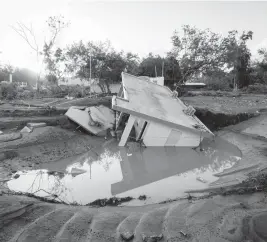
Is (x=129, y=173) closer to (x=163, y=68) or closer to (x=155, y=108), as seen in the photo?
(x=155, y=108)

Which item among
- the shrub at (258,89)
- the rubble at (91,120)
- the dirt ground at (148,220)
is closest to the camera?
the dirt ground at (148,220)

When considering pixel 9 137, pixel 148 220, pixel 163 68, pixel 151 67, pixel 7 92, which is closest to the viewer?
pixel 148 220

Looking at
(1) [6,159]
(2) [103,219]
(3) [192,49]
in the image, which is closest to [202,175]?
(2) [103,219]

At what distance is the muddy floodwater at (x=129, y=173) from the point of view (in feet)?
18.4

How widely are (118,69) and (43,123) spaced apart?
47.5 feet

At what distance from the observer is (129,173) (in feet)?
23.5

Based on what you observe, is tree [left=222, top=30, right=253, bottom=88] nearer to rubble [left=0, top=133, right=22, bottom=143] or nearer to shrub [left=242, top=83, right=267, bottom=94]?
shrub [left=242, top=83, right=267, bottom=94]

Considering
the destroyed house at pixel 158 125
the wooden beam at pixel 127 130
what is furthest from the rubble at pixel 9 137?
the wooden beam at pixel 127 130

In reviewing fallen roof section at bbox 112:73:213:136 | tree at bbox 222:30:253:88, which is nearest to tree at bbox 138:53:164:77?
tree at bbox 222:30:253:88

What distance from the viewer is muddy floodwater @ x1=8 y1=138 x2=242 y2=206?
5609mm

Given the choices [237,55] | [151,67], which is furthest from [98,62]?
[237,55]

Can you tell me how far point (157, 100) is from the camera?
11.3m

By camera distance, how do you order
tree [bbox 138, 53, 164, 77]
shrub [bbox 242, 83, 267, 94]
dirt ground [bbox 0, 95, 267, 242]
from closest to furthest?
dirt ground [bbox 0, 95, 267, 242] → shrub [bbox 242, 83, 267, 94] → tree [bbox 138, 53, 164, 77]

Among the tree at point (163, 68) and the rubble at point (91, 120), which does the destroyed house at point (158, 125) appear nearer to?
the rubble at point (91, 120)
